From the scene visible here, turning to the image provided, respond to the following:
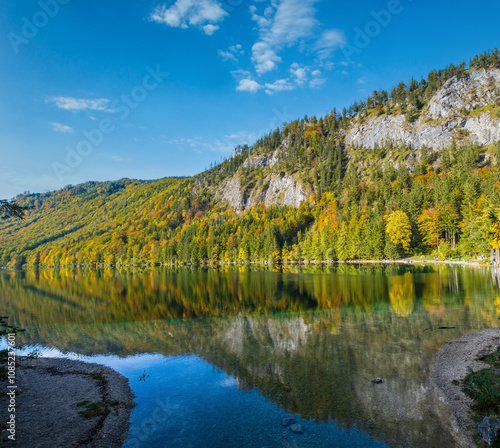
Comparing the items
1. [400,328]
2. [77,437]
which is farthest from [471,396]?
[77,437]

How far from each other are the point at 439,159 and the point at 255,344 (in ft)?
558

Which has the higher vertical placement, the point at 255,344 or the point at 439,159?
the point at 439,159

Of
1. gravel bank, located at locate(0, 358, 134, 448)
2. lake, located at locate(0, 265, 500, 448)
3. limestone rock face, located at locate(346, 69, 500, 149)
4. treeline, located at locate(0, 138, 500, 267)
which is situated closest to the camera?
gravel bank, located at locate(0, 358, 134, 448)

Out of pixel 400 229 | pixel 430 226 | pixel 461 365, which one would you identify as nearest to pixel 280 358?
pixel 461 365

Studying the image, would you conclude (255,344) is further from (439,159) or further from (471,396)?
(439,159)

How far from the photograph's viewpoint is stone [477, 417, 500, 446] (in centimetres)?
969

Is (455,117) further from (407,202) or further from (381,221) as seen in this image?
(381,221)

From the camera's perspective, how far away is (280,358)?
1947cm

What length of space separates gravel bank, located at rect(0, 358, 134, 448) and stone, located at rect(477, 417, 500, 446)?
42.6 ft

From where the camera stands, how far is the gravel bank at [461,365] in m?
11.9

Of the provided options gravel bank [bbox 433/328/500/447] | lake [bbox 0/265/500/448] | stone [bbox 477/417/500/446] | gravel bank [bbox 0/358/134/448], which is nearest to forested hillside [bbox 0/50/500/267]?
lake [bbox 0/265/500/448]

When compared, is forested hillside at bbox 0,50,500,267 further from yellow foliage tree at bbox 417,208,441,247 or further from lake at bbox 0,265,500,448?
lake at bbox 0,265,500,448

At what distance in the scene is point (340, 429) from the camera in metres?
11.8

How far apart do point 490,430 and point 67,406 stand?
1669cm
